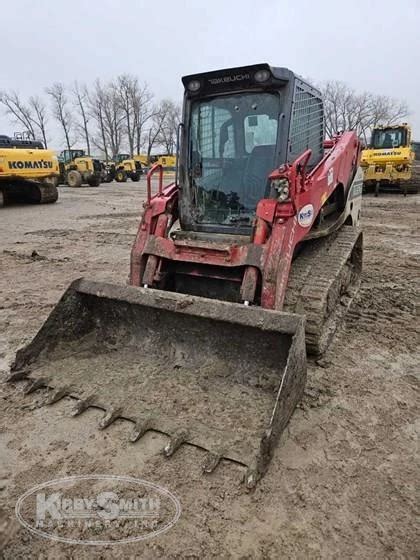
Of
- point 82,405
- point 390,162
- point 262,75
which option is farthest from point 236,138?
point 390,162

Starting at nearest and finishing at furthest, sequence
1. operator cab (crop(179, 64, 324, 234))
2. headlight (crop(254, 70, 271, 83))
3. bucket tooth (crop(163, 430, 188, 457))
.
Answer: bucket tooth (crop(163, 430, 188, 457))
headlight (crop(254, 70, 271, 83))
operator cab (crop(179, 64, 324, 234))

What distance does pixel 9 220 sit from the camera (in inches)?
442

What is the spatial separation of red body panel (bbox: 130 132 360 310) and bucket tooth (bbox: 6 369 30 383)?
1.13 m

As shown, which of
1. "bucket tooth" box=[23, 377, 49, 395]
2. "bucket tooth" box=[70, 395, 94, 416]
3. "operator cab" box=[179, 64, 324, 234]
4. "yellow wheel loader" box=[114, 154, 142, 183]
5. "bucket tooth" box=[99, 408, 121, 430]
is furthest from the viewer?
"yellow wheel loader" box=[114, 154, 142, 183]

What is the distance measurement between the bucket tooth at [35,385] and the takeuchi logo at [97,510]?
90cm

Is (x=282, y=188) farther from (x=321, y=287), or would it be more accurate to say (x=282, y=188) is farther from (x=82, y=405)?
(x=82, y=405)

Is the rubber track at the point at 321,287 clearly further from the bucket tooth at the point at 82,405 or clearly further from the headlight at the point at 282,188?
the bucket tooth at the point at 82,405

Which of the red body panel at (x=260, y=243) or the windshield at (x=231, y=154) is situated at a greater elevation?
the windshield at (x=231, y=154)

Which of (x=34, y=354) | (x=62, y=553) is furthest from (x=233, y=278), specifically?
(x=62, y=553)

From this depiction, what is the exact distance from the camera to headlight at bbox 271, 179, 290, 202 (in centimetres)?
309

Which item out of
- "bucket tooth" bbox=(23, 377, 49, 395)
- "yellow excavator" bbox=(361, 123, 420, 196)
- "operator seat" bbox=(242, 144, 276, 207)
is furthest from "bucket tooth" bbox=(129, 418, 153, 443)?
"yellow excavator" bbox=(361, 123, 420, 196)

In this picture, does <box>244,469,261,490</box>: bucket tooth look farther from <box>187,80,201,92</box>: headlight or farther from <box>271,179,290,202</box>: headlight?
<box>187,80,201,92</box>: headlight

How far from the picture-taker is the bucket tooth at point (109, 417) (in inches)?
101

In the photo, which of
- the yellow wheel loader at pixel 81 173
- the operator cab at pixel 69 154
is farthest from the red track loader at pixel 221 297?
the operator cab at pixel 69 154
